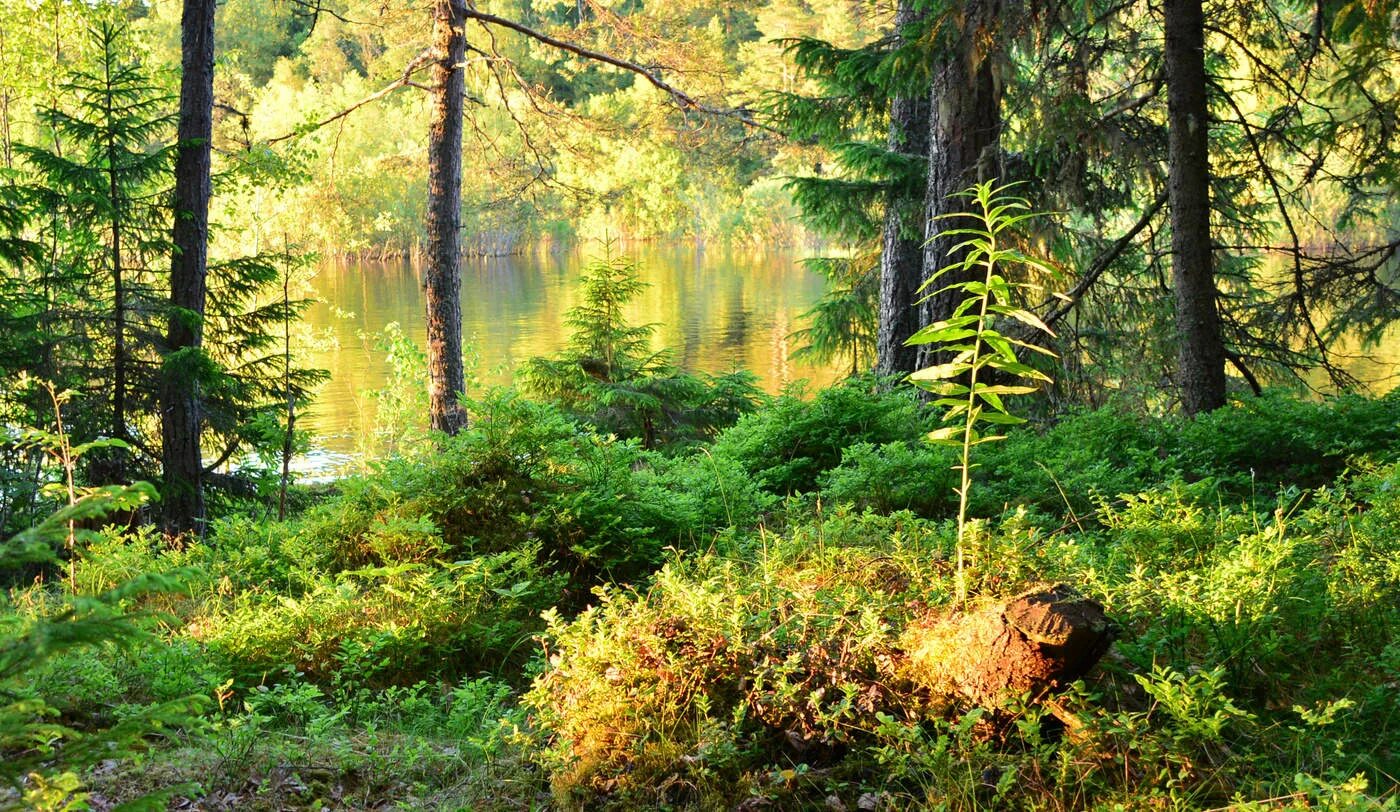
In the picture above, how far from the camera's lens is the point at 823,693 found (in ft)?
9.99

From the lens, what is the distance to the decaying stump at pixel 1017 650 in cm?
288

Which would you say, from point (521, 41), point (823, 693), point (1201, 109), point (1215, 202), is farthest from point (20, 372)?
point (521, 41)

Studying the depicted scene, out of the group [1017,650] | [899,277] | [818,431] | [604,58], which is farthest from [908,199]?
[1017,650]

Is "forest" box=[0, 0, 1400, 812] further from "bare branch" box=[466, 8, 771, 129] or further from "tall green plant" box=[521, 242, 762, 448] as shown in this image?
"bare branch" box=[466, 8, 771, 129]

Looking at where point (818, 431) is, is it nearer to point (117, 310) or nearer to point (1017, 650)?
point (1017, 650)

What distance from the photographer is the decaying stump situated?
113 inches

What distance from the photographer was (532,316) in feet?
98.3

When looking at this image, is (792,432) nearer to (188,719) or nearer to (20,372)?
(188,719)

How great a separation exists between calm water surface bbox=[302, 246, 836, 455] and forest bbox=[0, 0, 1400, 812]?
3.29m

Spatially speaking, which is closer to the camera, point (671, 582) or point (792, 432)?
point (671, 582)

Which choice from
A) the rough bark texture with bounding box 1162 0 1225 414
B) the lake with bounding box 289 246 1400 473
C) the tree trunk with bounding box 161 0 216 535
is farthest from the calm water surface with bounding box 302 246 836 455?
the rough bark texture with bounding box 1162 0 1225 414

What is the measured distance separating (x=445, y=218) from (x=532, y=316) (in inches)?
730

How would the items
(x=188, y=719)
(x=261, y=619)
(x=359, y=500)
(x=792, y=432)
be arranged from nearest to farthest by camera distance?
1. (x=188, y=719)
2. (x=261, y=619)
3. (x=359, y=500)
4. (x=792, y=432)

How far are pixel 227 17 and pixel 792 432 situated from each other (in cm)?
5312
